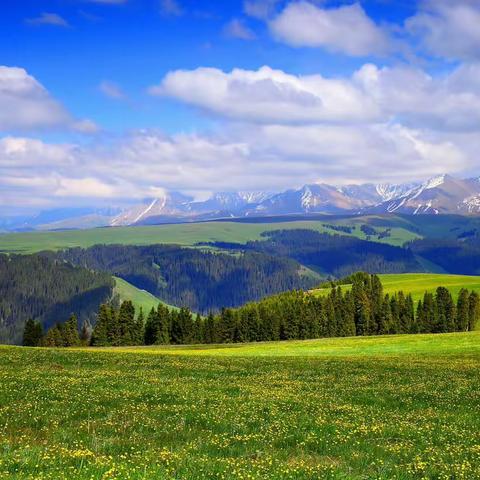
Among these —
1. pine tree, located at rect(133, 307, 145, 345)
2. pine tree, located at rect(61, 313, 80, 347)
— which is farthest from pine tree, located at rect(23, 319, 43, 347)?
pine tree, located at rect(133, 307, 145, 345)

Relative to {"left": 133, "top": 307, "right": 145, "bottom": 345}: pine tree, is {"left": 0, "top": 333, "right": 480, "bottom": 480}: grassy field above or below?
above

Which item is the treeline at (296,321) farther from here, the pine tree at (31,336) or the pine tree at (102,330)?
the pine tree at (31,336)

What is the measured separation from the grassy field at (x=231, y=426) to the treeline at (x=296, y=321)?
11471 centimetres

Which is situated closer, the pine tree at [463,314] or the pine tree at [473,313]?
the pine tree at [463,314]

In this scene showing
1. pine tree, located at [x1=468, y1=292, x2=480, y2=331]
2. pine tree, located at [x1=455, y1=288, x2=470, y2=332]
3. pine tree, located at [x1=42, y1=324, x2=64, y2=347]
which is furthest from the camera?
pine tree, located at [x1=468, y1=292, x2=480, y2=331]

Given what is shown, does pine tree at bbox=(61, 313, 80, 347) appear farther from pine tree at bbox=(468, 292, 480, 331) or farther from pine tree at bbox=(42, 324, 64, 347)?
pine tree at bbox=(468, 292, 480, 331)

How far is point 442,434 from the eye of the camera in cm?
1816

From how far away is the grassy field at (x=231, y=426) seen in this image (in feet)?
41.2

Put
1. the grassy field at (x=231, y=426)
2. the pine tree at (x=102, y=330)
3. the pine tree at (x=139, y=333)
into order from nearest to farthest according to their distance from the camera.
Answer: the grassy field at (x=231, y=426) → the pine tree at (x=102, y=330) → the pine tree at (x=139, y=333)

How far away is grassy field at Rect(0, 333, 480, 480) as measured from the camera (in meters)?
12.6

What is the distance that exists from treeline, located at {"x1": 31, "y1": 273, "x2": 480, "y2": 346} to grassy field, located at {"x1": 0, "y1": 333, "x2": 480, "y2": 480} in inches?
4516

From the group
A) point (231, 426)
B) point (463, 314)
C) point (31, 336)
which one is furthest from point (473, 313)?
point (231, 426)

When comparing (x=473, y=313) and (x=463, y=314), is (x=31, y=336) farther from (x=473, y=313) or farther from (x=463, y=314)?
(x=473, y=313)

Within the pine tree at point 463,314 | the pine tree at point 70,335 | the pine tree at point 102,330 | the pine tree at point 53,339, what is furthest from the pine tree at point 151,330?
the pine tree at point 463,314
